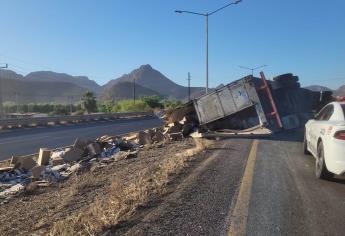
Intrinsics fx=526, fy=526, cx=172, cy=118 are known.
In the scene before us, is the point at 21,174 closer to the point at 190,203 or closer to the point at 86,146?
the point at 86,146

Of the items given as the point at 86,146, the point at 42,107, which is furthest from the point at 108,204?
the point at 42,107

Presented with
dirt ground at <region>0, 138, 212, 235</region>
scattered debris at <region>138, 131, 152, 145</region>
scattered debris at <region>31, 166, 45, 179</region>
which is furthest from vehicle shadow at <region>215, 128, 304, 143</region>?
scattered debris at <region>31, 166, 45, 179</region>

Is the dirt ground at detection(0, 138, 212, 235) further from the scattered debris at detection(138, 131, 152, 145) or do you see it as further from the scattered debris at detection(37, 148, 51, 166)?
the scattered debris at detection(138, 131, 152, 145)

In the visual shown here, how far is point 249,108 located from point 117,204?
12741 mm

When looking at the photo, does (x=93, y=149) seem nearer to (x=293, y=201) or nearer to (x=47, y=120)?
(x=293, y=201)

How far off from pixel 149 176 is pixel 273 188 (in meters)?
2.53

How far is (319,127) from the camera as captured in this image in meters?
10.6

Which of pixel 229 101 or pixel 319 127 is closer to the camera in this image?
pixel 319 127

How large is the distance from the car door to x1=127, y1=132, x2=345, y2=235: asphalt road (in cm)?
56

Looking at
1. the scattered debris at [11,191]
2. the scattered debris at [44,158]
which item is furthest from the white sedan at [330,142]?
the scattered debris at [44,158]

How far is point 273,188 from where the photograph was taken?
8.45m

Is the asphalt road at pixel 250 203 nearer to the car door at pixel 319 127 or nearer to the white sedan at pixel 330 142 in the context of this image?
the white sedan at pixel 330 142

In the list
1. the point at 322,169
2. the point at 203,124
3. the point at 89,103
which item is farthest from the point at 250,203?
the point at 89,103

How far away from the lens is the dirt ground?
20.9 feet
